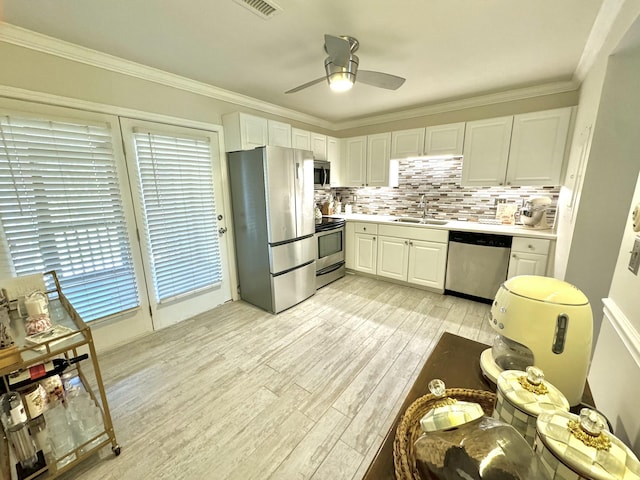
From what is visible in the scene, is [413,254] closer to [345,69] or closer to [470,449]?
[345,69]

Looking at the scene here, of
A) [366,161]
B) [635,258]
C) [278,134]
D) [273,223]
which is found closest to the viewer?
[635,258]

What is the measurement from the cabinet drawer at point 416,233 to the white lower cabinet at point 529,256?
0.70 meters

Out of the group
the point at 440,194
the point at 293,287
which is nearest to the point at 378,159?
the point at 440,194

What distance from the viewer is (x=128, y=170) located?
2324mm

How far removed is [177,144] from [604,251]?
3.68 meters

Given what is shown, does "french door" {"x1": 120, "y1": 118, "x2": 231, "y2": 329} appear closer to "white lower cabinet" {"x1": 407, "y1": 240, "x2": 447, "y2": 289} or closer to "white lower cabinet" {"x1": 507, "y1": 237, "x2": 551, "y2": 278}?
"white lower cabinet" {"x1": 407, "y1": 240, "x2": 447, "y2": 289}

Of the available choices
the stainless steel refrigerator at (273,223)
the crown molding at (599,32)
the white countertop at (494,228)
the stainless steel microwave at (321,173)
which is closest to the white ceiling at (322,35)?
the crown molding at (599,32)

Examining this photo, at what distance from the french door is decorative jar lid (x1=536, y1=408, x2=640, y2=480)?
2.93 m

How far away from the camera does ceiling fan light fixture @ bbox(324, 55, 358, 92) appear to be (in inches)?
73.3

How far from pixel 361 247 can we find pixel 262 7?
9.96ft

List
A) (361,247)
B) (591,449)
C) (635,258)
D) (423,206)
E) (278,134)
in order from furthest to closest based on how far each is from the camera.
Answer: (361,247) → (423,206) → (278,134) → (635,258) → (591,449)

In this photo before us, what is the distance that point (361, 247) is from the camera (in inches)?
157

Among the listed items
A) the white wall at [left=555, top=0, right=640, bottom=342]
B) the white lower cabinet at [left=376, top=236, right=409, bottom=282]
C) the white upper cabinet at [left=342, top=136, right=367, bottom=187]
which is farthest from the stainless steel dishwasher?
the white upper cabinet at [left=342, top=136, right=367, bottom=187]

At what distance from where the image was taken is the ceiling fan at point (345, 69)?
1.70 meters
